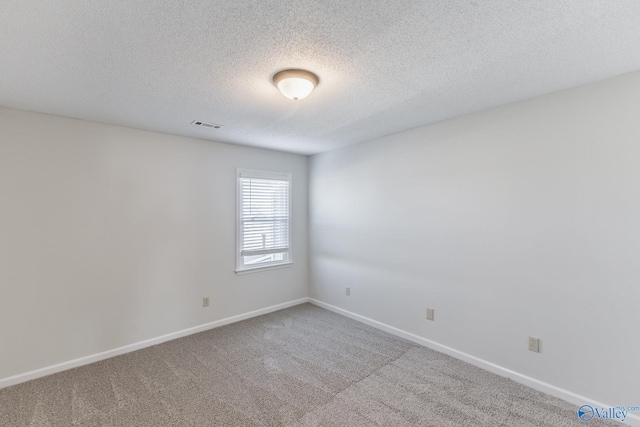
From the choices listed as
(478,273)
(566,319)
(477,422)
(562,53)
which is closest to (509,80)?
(562,53)

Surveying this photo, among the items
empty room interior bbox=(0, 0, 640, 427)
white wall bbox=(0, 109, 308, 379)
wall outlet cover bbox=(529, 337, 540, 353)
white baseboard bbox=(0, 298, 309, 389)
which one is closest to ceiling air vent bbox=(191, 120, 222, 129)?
empty room interior bbox=(0, 0, 640, 427)

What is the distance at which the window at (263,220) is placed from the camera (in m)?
4.08

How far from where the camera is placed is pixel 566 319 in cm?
229

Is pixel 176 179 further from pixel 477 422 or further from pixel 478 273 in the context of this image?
pixel 477 422

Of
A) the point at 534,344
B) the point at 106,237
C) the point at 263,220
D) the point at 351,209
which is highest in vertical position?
the point at 351,209

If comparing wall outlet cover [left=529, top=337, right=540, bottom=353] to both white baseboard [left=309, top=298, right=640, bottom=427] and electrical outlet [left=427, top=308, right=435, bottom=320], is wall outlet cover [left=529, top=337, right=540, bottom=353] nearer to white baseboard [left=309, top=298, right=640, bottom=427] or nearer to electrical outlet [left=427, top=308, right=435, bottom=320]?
white baseboard [left=309, top=298, right=640, bottom=427]

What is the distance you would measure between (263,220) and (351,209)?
1.32 metres

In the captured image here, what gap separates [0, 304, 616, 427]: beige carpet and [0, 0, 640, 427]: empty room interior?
0.02m

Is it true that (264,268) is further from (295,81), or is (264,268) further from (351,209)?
(295,81)

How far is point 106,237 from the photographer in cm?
305

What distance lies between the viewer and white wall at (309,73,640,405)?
2082mm

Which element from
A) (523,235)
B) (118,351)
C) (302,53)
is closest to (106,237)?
(118,351)

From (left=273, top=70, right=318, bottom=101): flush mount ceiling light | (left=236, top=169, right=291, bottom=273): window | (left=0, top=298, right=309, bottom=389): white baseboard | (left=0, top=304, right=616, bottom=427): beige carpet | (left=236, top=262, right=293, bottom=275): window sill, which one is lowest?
(left=0, top=304, right=616, bottom=427): beige carpet

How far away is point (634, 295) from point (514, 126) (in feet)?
5.04
